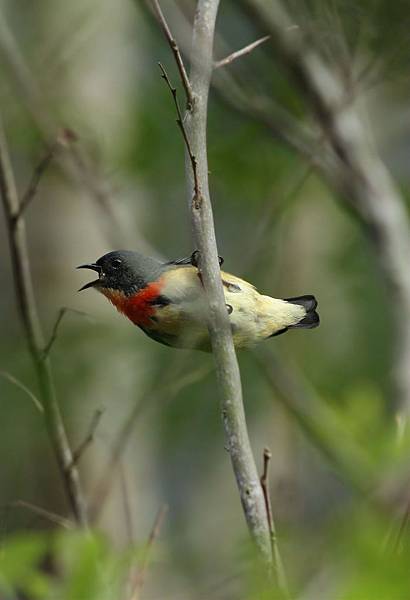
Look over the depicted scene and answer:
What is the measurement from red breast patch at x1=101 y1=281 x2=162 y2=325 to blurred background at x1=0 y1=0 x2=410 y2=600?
58 cm

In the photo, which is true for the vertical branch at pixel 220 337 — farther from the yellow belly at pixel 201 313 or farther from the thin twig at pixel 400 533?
the thin twig at pixel 400 533

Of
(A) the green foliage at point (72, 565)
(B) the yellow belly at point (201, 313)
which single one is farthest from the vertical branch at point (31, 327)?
(A) the green foliage at point (72, 565)

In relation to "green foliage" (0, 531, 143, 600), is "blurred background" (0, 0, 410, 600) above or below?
above

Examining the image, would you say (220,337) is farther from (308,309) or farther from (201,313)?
(308,309)

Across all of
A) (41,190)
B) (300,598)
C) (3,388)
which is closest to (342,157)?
(41,190)

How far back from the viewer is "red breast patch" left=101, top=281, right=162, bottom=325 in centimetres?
348

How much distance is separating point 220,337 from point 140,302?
0.79 meters

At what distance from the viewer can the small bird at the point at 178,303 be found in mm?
3348

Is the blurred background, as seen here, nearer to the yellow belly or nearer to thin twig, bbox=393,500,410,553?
the yellow belly

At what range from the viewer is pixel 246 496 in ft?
9.03

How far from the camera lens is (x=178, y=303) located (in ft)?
11.0

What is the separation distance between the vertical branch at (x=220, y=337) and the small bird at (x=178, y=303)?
481mm

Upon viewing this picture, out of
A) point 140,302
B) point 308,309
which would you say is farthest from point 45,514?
point 308,309

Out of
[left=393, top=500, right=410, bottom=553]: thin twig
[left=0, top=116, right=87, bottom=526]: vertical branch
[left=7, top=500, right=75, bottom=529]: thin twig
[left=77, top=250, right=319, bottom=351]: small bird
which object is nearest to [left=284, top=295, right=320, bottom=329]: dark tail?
[left=77, top=250, right=319, bottom=351]: small bird
